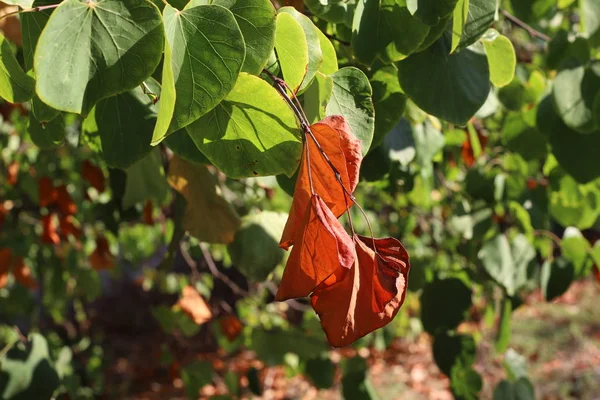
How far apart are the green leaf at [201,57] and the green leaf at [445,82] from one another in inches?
11.5

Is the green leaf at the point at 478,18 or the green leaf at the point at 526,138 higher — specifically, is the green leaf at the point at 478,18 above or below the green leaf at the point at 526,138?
above

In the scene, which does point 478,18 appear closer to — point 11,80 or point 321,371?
point 11,80

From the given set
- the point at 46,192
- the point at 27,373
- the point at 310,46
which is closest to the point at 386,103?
the point at 310,46

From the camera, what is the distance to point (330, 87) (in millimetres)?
625

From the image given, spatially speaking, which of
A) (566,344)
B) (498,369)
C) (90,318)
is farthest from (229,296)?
(566,344)

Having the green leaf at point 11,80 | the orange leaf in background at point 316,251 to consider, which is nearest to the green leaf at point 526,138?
the orange leaf in background at point 316,251

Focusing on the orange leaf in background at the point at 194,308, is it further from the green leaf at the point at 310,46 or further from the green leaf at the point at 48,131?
the green leaf at the point at 310,46

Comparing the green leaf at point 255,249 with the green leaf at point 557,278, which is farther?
the green leaf at point 557,278

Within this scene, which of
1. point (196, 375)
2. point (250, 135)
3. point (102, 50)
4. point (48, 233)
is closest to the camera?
point (102, 50)

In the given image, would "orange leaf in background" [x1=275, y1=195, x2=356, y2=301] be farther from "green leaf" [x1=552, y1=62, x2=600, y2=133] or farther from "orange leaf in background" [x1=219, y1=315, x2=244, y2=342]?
"orange leaf in background" [x1=219, y1=315, x2=244, y2=342]

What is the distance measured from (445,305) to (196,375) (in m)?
0.95

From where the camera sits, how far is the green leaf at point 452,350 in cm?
139

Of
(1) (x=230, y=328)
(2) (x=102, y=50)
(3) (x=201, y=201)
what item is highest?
(2) (x=102, y=50)

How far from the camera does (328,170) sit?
1.71 feet
